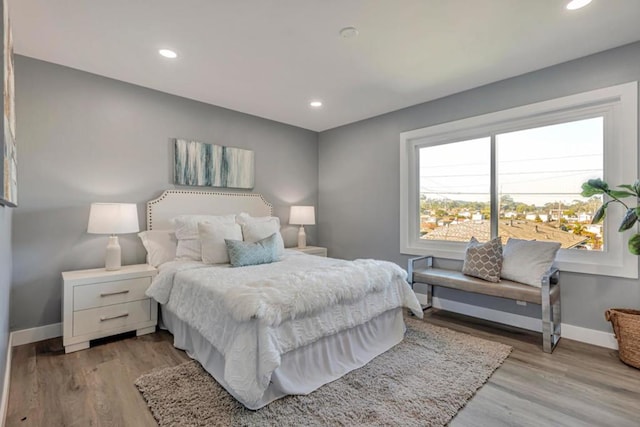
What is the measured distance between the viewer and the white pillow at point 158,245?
305 cm

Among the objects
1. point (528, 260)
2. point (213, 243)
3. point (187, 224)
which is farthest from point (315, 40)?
point (528, 260)

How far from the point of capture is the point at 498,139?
329cm

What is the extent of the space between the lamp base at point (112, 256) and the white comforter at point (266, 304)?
0.43m

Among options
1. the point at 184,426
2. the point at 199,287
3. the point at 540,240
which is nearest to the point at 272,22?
the point at 199,287

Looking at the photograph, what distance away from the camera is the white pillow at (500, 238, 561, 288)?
8.77ft

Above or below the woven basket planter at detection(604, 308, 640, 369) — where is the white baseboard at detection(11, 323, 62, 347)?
below

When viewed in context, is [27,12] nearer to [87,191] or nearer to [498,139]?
[87,191]

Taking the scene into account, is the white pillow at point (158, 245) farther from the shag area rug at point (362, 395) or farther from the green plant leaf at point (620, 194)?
the green plant leaf at point (620, 194)

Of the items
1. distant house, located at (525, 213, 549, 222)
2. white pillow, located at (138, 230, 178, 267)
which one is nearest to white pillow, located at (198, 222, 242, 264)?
white pillow, located at (138, 230, 178, 267)

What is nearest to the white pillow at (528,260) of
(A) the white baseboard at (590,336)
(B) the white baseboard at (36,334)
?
(A) the white baseboard at (590,336)

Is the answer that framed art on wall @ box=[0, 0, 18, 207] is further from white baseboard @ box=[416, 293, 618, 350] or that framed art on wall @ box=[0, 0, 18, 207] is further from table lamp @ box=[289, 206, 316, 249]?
white baseboard @ box=[416, 293, 618, 350]

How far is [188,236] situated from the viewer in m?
3.11

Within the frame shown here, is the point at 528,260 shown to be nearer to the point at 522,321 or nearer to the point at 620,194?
the point at 522,321

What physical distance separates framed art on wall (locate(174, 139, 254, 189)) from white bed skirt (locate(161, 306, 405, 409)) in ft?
5.34
